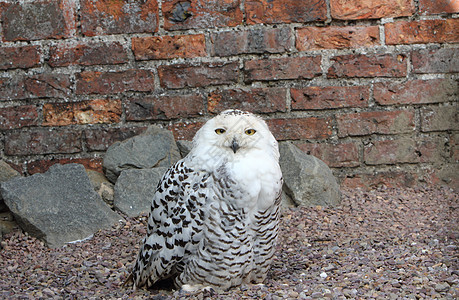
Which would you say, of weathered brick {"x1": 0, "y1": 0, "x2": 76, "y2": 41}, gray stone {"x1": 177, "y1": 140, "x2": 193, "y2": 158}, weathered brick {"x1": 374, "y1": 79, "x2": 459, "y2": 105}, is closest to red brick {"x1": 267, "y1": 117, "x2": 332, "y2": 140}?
weathered brick {"x1": 374, "y1": 79, "x2": 459, "y2": 105}

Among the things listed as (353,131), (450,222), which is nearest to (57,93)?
(353,131)

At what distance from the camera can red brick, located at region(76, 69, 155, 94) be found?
221 cm

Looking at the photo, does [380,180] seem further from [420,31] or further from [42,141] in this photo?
[42,141]

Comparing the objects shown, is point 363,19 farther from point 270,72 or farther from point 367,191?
point 367,191

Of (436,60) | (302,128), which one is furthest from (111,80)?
(436,60)

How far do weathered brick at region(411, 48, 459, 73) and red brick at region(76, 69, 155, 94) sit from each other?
118 centimetres

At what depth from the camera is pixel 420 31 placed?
2211 millimetres

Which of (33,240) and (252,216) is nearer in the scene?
(252,216)

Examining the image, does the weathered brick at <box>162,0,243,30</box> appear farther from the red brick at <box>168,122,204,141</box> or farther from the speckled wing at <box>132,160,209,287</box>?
the speckled wing at <box>132,160,209,287</box>

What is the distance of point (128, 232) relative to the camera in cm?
193

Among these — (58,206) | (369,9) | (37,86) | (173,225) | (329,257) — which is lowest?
(329,257)

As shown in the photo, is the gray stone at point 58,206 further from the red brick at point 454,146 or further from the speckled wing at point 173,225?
the red brick at point 454,146

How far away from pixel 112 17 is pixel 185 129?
1.93 ft

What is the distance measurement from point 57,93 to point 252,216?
49.4 inches
